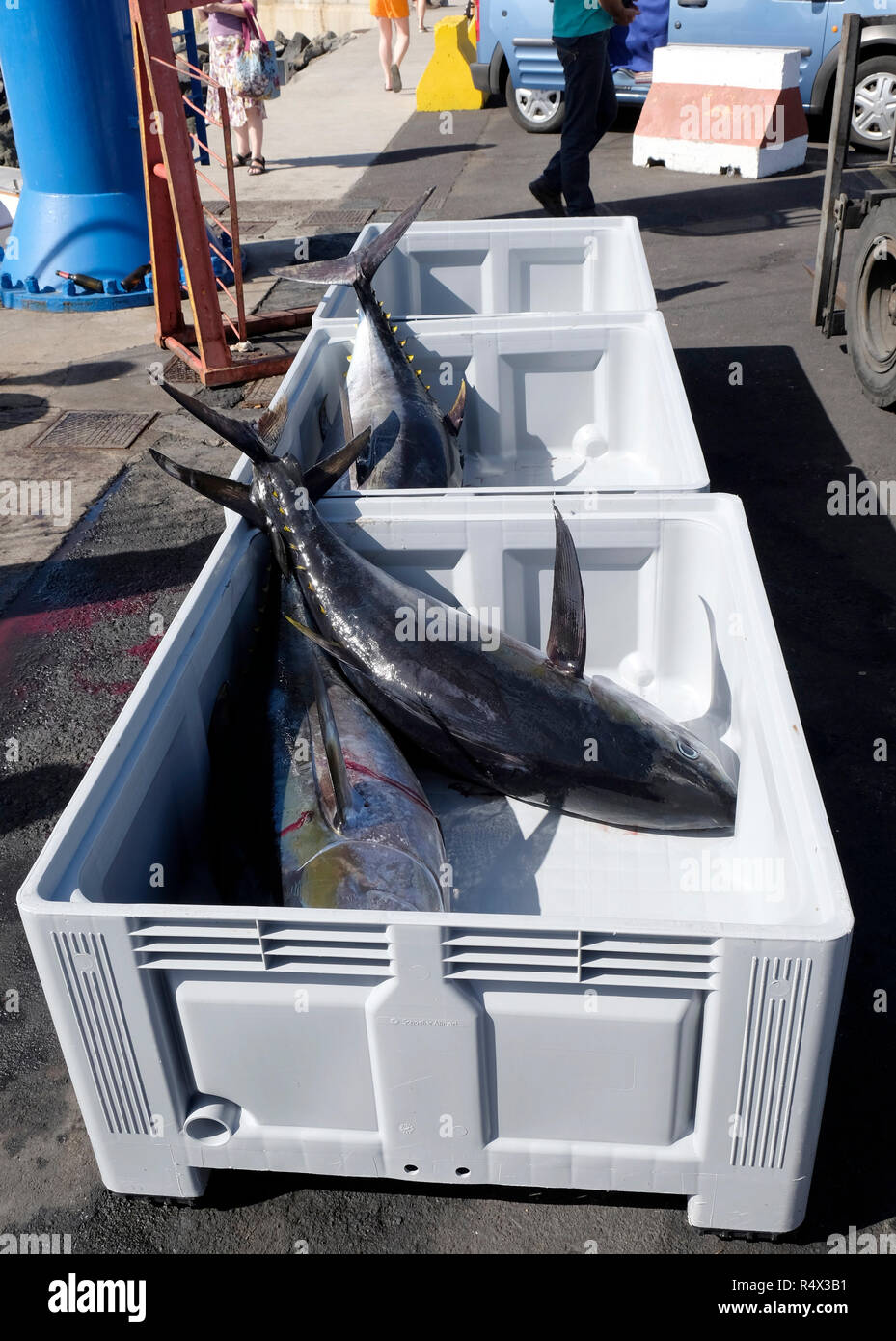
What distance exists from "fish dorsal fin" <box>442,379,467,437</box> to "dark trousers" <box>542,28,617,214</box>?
4576mm

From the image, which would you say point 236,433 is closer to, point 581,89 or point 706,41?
point 581,89

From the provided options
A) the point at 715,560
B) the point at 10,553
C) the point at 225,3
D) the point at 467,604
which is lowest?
the point at 10,553

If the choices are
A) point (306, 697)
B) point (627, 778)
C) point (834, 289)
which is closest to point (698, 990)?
point (627, 778)

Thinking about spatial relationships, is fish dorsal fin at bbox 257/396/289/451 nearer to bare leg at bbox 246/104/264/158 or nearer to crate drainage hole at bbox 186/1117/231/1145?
crate drainage hole at bbox 186/1117/231/1145

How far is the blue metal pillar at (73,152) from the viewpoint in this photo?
7.97 meters

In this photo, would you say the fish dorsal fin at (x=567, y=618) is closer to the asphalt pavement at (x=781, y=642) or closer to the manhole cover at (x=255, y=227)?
the asphalt pavement at (x=781, y=642)

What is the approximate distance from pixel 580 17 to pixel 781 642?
5.87 metres

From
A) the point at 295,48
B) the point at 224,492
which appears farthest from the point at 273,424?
the point at 295,48

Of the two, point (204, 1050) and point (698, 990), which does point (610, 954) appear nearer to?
point (698, 990)

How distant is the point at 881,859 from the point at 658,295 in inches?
243

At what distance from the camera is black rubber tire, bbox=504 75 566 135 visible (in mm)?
13141

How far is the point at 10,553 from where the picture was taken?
18.8 ft

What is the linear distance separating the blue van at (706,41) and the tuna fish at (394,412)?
8.04 meters

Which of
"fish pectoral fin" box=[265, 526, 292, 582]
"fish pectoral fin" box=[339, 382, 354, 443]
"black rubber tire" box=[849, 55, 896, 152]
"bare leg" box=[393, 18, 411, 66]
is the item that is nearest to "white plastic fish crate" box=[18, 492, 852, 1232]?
"fish pectoral fin" box=[265, 526, 292, 582]
